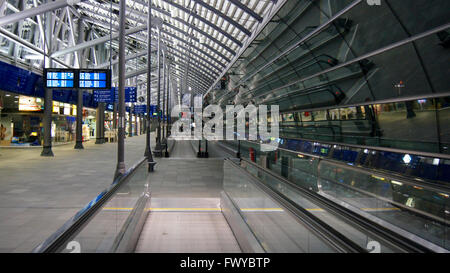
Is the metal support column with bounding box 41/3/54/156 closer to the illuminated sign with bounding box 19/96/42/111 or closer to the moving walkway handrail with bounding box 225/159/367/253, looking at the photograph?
the illuminated sign with bounding box 19/96/42/111

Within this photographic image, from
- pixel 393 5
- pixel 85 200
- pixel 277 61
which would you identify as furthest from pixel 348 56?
pixel 85 200

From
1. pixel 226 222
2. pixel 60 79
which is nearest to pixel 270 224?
pixel 226 222

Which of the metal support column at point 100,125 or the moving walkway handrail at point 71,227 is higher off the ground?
the metal support column at point 100,125

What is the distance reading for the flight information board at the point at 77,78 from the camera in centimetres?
1559

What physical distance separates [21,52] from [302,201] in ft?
77.6

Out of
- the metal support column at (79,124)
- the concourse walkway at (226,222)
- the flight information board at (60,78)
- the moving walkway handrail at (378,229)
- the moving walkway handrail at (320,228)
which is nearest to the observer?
the moving walkway handrail at (378,229)

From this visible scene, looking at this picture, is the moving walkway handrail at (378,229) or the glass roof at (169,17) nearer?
the moving walkway handrail at (378,229)

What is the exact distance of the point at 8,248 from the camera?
4434 mm

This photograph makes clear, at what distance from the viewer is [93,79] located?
51.5 feet

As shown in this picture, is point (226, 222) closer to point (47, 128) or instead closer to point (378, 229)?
point (378, 229)

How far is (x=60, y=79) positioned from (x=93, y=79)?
1.67 metres

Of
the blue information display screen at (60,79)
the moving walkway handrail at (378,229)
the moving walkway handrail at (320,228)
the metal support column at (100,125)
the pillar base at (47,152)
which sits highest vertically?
the blue information display screen at (60,79)

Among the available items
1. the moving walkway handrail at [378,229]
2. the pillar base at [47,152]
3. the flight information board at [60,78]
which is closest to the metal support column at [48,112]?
the pillar base at [47,152]

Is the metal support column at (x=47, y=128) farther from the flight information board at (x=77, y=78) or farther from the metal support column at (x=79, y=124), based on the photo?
the metal support column at (x=79, y=124)
